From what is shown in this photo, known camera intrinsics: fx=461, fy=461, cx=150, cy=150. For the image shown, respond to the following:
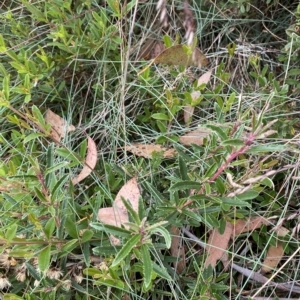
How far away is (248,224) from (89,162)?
505mm

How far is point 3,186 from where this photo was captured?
119 centimetres

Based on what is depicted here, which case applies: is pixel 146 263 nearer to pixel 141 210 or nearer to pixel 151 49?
pixel 141 210

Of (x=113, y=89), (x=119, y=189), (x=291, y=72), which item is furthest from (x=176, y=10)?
(x=119, y=189)

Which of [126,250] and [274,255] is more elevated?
[126,250]

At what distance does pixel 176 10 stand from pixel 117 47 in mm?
318

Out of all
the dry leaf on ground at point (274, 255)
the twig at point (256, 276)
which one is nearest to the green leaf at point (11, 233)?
the twig at point (256, 276)

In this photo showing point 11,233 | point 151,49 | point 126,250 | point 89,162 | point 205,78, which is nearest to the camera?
point 126,250

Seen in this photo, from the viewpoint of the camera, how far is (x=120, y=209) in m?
1.26

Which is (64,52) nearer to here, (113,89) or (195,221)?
(113,89)

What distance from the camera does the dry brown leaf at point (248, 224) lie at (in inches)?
51.7

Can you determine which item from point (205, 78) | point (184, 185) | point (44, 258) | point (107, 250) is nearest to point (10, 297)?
point (44, 258)


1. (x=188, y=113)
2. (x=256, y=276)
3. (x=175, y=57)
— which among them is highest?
(x=175, y=57)

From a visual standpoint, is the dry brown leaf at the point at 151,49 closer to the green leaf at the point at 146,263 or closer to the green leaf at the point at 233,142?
the green leaf at the point at 233,142

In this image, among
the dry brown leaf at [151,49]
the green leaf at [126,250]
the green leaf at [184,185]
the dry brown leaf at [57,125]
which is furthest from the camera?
the dry brown leaf at [151,49]
